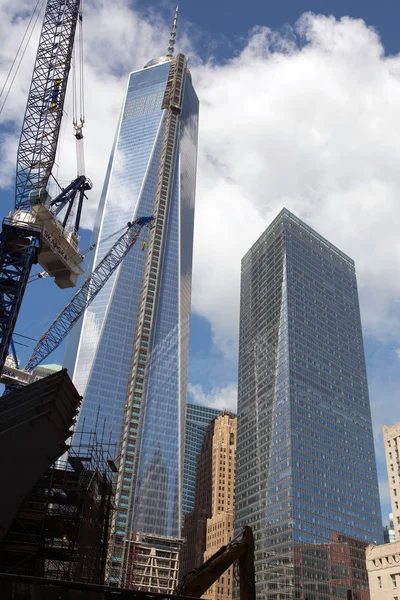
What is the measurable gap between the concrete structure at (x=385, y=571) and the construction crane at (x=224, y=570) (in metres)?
48.6

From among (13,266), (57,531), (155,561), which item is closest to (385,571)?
(57,531)

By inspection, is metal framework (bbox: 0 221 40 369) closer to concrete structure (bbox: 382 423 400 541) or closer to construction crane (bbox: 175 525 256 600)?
construction crane (bbox: 175 525 256 600)

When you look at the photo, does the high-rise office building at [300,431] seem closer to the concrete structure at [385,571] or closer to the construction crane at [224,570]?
the concrete structure at [385,571]

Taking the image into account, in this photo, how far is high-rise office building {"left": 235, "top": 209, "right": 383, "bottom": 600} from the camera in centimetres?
14450

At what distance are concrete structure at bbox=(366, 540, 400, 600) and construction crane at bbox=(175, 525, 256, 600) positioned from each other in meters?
48.6

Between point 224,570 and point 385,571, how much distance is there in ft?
170

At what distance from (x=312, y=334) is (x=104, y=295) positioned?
6818cm

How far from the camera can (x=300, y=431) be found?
158125 mm

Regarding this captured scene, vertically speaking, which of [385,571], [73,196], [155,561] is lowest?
[385,571]

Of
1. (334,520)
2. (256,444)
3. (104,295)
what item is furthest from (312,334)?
(104,295)

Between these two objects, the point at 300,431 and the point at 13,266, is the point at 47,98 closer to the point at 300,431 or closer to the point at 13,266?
the point at 13,266

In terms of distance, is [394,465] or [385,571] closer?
[385,571]

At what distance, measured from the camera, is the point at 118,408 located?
179750 millimetres

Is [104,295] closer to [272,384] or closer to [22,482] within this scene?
[272,384]
